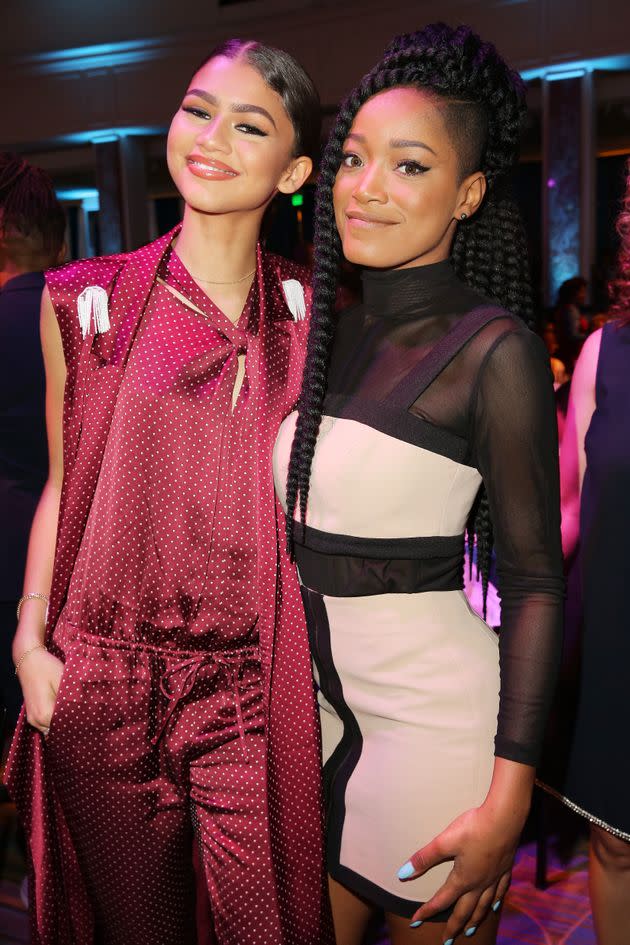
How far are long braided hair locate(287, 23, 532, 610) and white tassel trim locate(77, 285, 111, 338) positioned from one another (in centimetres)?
34

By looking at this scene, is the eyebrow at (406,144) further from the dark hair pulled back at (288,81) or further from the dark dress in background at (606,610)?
the dark dress in background at (606,610)

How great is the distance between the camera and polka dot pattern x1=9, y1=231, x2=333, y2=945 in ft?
4.59

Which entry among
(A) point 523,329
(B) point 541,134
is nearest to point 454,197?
(A) point 523,329

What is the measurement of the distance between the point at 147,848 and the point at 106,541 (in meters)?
0.47

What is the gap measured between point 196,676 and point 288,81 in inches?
38.3

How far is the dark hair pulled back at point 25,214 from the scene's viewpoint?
8.19 ft

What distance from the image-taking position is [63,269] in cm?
153

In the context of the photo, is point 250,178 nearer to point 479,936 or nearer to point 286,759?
point 286,759

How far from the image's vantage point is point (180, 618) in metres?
1.43

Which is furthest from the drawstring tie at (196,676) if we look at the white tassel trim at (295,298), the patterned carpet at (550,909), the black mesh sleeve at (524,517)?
the patterned carpet at (550,909)

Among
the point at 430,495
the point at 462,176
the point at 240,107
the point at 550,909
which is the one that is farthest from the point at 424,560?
the point at 550,909

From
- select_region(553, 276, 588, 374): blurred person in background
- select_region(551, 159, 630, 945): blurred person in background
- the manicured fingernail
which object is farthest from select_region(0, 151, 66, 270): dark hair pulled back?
select_region(553, 276, 588, 374): blurred person in background

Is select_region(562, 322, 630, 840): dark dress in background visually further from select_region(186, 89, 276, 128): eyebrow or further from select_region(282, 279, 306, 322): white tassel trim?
select_region(186, 89, 276, 128): eyebrow

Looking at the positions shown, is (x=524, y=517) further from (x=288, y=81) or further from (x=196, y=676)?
(x=288, y=81)
